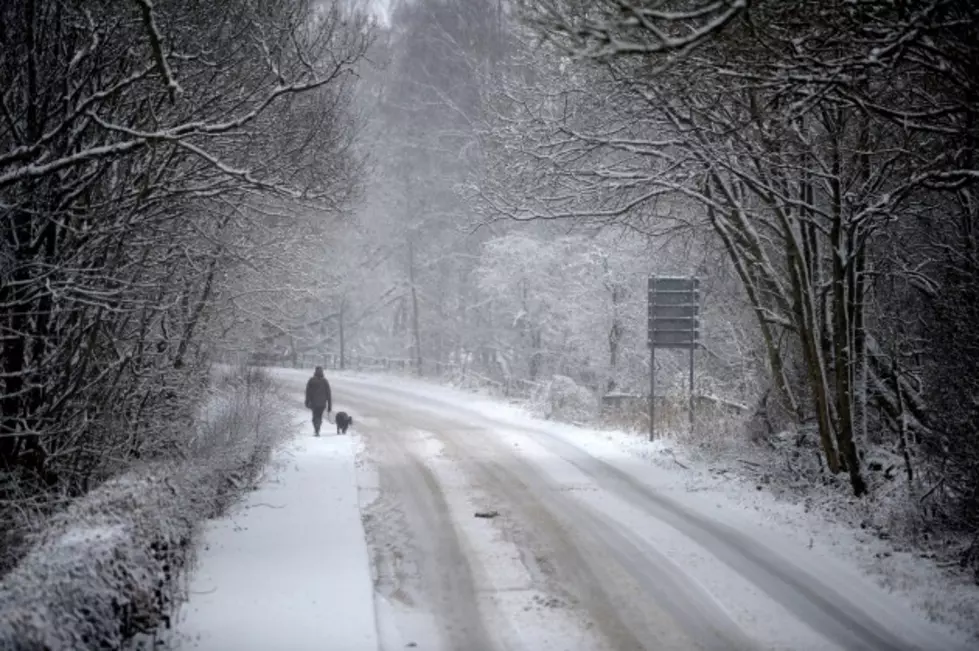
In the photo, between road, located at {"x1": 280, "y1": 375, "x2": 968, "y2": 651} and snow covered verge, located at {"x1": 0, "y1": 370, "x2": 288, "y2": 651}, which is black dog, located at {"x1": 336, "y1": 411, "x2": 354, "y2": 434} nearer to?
road, located at {"x1": 280, "y1": 375, "x2": 968, "y2": 651}

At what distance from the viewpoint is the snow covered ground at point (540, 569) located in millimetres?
6543

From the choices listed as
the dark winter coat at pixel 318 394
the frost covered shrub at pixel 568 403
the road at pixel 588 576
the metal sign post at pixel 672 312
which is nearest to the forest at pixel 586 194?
the metal sign post at pixel 672 312

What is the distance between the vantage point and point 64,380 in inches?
322

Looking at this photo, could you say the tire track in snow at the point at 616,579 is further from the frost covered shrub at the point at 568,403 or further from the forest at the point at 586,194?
the frost covered shrub at the point at 568,403

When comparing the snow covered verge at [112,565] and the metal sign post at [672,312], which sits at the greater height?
the metal sign post at [672,312]

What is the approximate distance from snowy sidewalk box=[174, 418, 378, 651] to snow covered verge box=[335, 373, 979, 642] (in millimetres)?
5264

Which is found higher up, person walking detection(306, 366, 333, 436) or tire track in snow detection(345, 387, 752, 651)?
person walking detection(306, 366, 333, 436)

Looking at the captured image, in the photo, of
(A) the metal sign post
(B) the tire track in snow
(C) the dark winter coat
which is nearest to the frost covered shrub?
(A) the metal sign post

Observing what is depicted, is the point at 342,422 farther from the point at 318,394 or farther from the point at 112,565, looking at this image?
the point at 112,565

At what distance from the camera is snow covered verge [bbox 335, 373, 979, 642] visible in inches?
290

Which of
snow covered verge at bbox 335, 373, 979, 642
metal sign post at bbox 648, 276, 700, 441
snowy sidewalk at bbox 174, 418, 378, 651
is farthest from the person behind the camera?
metal sign post at bbox 648, 276, 700, 441

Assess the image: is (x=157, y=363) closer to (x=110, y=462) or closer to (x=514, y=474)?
(x=110, y=462)

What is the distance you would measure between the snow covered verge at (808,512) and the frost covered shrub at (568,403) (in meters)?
3.51

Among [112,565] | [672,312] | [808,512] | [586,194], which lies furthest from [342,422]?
[112,565]
